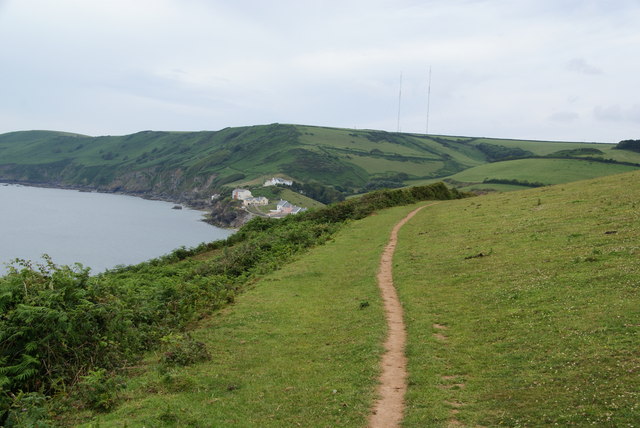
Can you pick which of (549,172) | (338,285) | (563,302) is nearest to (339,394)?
(563,302)

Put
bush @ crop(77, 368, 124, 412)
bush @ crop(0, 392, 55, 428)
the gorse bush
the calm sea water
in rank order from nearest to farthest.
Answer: bush @ crop(0, 392, 55, 428), bush @ crop(77, 368, 124, 412), the gorse bush, the calm sea water

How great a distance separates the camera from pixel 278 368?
45.1 feet

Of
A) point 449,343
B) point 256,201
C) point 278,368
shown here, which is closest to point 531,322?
point 449,343

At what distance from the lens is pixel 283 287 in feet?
78.0

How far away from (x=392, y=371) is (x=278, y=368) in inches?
133

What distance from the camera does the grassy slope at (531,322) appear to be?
1016 cm

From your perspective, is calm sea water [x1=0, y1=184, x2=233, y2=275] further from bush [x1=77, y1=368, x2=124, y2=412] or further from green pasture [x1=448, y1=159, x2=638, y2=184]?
green pasture [x1=448, y1=159, x2=638, y2=184]

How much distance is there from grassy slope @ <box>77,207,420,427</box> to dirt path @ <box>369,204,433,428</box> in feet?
0.98

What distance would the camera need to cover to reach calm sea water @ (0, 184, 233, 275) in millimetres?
100938

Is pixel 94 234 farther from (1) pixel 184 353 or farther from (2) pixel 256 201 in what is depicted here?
(1) pixel 184 353

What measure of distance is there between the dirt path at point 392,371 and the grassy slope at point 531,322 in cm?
32

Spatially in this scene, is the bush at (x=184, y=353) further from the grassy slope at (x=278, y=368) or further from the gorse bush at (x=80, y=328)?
the grassy slope at (x=278, y=368)

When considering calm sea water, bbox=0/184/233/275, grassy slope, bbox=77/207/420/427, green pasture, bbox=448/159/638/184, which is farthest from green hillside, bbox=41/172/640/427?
green pasture, bbox=448/159/638/184

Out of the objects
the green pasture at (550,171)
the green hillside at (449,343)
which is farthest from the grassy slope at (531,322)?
the green pasture at (550,171)
